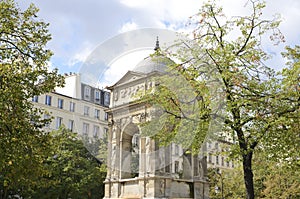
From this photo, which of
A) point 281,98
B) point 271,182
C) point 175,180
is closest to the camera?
point 281,98

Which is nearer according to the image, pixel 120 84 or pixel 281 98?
pixel 281 98

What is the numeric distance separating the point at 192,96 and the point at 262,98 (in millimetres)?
2368

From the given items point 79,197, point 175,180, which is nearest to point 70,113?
point 79,197

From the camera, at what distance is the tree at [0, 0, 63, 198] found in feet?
42.2

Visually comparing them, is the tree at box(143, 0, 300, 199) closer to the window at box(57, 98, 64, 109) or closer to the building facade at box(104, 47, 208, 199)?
the building facade at box(104, 47, 208, 199)

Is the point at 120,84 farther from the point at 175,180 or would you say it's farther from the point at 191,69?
the point at 191,69

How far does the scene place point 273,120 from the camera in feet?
39.2

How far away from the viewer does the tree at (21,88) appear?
12852 mm

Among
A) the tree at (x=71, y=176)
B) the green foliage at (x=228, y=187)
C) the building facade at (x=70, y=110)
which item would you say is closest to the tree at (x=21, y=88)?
the tree at (x=71, y=176)

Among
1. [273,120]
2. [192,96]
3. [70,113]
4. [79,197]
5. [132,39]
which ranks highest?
[70,113]

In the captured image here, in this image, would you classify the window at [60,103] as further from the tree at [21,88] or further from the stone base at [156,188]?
the tree at [21,88]

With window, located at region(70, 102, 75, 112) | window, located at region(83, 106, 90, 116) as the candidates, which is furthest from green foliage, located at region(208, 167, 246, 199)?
A: window, located at region(70, 102, 75, 112)

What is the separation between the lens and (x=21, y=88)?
1337 centimetres

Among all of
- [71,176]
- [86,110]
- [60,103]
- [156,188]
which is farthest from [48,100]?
[156,188]
